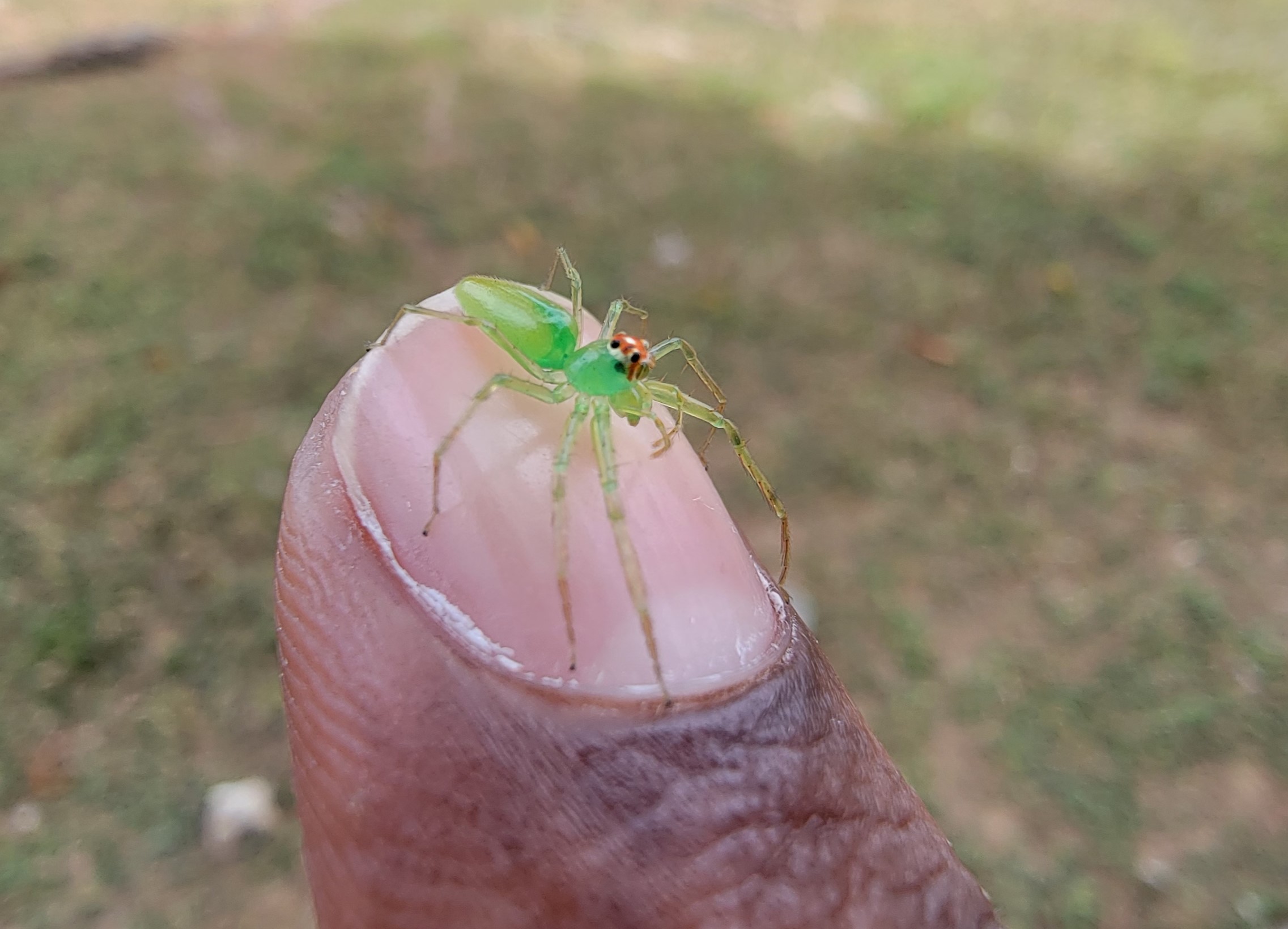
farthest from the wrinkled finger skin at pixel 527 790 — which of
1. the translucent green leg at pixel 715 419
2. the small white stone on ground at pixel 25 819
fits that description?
the small white stone on ground at pixel 25 819

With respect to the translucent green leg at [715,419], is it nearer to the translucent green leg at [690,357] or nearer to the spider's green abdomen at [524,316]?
the translucent green leg at [690,357]

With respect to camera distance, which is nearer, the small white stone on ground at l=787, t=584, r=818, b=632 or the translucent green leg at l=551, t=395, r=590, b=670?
the translucent green leg at l=551, t=395, r=590, b=670

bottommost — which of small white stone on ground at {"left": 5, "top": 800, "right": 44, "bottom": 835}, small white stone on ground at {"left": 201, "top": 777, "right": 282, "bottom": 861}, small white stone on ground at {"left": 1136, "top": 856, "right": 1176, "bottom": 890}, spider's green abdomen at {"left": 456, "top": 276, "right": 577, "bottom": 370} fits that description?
small white stone on ground at {"left": 5, "top": 800, "right": 44, "bottom": 835}

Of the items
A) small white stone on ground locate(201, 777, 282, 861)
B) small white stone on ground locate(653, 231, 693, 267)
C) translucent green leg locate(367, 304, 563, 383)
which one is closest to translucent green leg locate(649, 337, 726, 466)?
translucent green leg locate(367, 304, 563, 383)

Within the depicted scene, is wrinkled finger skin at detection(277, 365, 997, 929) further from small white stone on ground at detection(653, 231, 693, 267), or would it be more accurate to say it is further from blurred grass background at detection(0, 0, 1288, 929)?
small white stone on ground at detection(653, 231, 693, 267)

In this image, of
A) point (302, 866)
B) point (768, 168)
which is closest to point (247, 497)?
point (302, 866)

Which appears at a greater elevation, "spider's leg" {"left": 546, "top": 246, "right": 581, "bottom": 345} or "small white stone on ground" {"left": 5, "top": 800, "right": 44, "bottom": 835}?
"spider's leg" {"left": 546, "top": 246, "right": 581, "bottom": 345}
